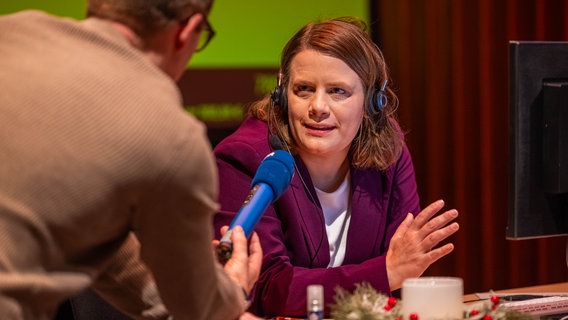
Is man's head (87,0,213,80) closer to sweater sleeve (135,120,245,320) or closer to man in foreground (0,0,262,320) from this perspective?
man in foreground (0,0,262,320)

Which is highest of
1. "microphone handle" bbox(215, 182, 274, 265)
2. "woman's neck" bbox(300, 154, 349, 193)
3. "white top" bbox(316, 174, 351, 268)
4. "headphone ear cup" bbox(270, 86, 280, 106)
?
"headphone ear cup" bbox(270, 86, 280, 106)

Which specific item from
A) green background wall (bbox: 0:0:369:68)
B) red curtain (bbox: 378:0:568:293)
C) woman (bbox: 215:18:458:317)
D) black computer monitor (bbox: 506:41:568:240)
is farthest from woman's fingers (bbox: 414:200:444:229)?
red curtain (bbox: 378:0:568:293)

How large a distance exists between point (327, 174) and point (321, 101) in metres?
0.24

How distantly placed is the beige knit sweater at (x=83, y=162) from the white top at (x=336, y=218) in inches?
49.8

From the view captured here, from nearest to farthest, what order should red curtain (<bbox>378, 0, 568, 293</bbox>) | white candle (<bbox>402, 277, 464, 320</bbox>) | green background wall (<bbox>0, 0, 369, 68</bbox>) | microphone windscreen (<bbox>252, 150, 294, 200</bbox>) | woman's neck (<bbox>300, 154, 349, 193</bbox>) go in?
white candle (<bbox>402, 277, 464, 320</bbox>)
microphone windscreen (<bbox>252, 150, 294, 200</bbox>)
woman's neck (<bbox>300, 154, 349, 193</bbox>)
green background wall (<bbox>0, 0, 369, 68</bbox>)
red curtain (<bbox>378, 0, 568, 293</bbox>)

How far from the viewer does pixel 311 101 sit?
2.54m

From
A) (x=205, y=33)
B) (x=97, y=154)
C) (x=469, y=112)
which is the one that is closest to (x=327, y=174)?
(x=205, y=33)

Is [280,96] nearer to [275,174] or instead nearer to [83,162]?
[275,174]

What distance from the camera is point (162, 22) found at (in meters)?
1.37

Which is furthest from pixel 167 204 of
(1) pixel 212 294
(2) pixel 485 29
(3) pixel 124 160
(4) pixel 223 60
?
(2) pixel 485 29

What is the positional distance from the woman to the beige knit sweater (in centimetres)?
106

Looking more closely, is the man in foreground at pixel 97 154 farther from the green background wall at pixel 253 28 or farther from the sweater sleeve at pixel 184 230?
the green background wall at pixel 253 28

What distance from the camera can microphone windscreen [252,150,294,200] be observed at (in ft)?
6.25

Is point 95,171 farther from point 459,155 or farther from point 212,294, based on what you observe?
point 459,155
